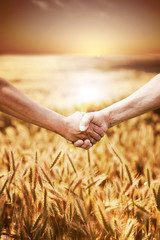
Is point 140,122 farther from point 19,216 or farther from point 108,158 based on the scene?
point 19,216

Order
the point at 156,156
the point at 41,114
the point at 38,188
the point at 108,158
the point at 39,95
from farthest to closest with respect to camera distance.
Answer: the point at 39,95 < the point at 156,156 < the point at 108,158 < the point at 41,114 < the point at 38,188

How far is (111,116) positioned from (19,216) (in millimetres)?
912

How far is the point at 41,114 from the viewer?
4.70 feet

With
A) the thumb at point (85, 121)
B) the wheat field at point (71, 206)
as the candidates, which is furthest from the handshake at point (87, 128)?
the wheat field at point (71, 206)

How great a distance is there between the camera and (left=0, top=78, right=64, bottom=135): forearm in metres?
1.29

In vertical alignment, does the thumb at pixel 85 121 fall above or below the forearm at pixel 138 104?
below

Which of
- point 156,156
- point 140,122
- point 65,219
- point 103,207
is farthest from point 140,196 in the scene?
point 140,122

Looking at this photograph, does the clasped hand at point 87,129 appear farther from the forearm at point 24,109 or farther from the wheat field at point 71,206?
the wheat field at point 71,206

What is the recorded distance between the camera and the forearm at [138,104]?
1.46 meters

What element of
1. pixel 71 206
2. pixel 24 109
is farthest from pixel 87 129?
pixel 71 206

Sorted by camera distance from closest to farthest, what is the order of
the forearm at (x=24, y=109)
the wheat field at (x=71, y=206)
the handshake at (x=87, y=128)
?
1. the wheat field at (x=71, y=206)
2. the forearm at (x=24, y=109)
3. the handshake at (x=87, y=128)

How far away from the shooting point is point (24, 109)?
4.49ft

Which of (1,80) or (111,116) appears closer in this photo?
(1,80)

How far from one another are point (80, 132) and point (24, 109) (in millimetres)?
451
